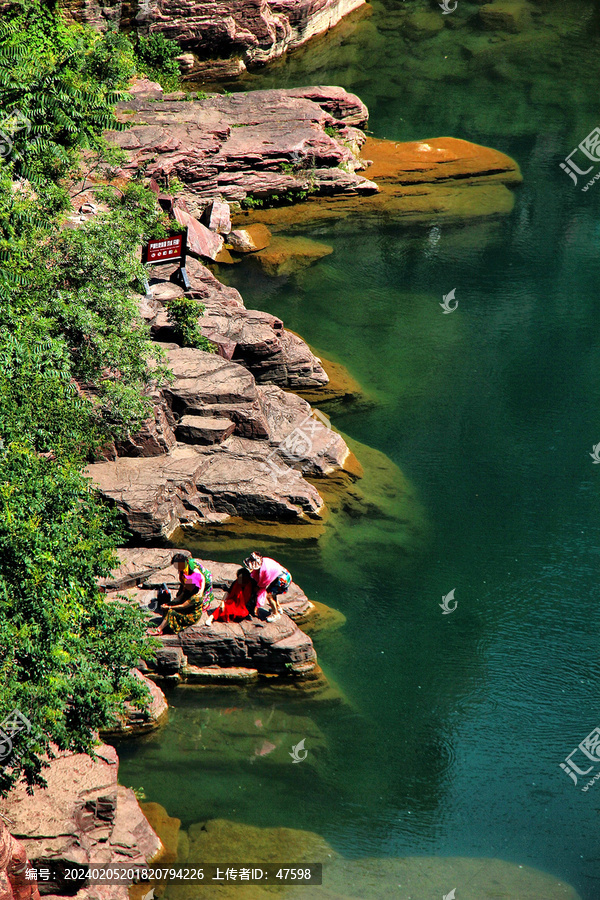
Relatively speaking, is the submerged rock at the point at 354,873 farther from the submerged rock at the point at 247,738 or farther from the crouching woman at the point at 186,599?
the crouching woman at the point at 186,599

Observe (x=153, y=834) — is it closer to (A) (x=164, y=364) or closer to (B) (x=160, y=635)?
(B) (x=160, y=635)

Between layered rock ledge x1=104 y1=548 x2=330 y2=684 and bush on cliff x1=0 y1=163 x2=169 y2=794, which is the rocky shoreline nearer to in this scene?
layered rock ledge x1=104 y1=548 x2=330 y2=684

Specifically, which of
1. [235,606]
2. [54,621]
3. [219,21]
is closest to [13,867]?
[54,621]

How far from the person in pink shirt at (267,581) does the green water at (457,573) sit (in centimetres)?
159

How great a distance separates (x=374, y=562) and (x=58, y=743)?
33.1 ft

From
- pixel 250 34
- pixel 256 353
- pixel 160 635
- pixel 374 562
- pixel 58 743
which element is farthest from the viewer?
pixel 250 34

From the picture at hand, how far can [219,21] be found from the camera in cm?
4328

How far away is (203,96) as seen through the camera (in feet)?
125

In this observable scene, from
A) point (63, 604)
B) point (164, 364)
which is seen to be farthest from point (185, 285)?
point (63, 604)

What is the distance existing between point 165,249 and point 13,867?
17.3 meters

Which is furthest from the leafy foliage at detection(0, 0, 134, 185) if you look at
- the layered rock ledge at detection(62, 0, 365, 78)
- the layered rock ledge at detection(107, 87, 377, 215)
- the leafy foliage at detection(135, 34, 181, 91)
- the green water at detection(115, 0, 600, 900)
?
the layered rock ledge at detection(62, 0, 365, 78)

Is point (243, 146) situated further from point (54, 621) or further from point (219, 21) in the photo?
point (54, 621)

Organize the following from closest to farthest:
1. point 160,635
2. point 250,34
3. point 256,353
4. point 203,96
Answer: point 160,635 → point 256,353 → point 203,96 → point 250,34

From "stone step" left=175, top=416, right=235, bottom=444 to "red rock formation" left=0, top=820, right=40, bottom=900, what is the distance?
11.8 m
